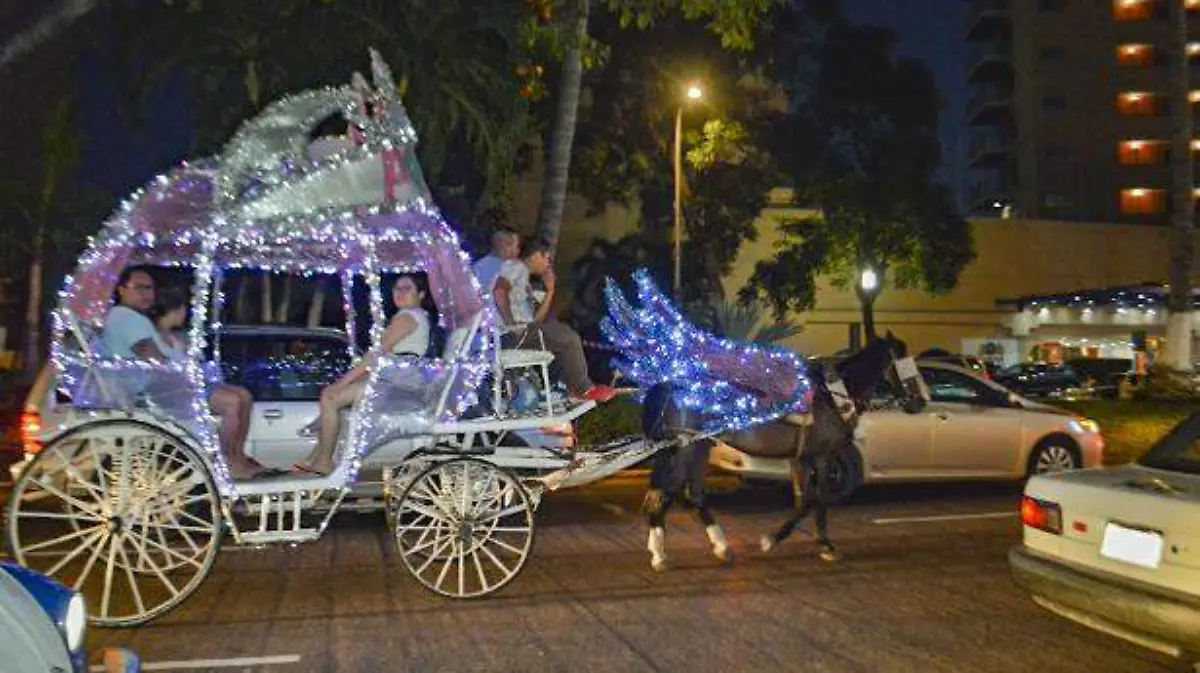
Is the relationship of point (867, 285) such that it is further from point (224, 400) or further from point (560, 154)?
point (224, 400)

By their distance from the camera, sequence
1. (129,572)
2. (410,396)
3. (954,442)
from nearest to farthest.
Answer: (129,572) < (410,396) < (954,442)

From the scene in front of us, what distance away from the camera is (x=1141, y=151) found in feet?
213

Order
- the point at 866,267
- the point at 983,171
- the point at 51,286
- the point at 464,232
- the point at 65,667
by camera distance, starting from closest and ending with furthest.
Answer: the point at 65,667 → the point at 464,232 → the point at 51,286 → the point at 866,267 → the point at 983,171

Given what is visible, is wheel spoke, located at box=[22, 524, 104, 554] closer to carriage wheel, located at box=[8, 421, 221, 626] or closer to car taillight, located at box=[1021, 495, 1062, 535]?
carriage wheel, located at box=[8, 421, 221, 626]

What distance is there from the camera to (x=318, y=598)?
8.67 meters

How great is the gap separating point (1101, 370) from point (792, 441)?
34860 mm

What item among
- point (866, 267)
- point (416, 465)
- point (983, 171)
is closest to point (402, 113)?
point (416, 465)

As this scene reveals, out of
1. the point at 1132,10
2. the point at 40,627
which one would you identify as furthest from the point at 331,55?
the point at 1132,10

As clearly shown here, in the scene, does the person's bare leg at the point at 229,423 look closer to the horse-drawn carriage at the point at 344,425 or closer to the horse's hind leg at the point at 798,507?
the horse-drawn carriage at the point at 344,425

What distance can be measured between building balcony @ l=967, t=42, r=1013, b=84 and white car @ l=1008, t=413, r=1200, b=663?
6530cm

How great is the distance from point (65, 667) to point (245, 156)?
432 cm

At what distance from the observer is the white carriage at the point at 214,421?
25.4 ft

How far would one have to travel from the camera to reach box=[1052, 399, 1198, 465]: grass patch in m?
17.8

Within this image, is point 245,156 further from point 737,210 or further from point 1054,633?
point 737,210
